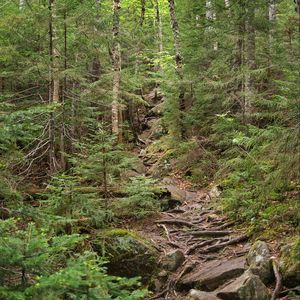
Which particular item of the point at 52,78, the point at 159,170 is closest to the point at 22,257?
the point at 52,78

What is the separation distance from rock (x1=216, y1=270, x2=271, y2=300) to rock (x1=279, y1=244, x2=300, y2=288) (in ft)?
1.51

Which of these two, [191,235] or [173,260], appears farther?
[191,235]

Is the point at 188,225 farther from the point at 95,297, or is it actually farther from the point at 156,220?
the point at 95,297

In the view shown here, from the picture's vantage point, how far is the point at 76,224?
9883 millimetres

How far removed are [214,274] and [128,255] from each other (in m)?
2.34

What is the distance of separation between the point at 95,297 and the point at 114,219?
20.8 feet

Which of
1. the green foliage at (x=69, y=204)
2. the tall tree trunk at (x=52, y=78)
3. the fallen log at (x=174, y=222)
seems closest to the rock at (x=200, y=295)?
the green foliage at (x=69, y=204)

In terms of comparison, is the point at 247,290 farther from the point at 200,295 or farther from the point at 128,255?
→ the point at 128,255

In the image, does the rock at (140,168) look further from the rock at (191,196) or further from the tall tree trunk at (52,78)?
the tall tree trunk at (52,78)

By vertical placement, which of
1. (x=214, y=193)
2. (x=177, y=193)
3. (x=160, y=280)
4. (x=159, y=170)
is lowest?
(x=160, y=280)

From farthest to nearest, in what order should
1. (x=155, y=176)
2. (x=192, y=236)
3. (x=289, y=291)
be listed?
1. (x=155, y=176)
2. (x=192, y=236)
3. (x=289, y=291)

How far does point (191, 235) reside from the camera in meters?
10.2

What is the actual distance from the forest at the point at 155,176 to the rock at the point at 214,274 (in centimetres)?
3

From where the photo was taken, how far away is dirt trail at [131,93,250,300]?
8430mm
